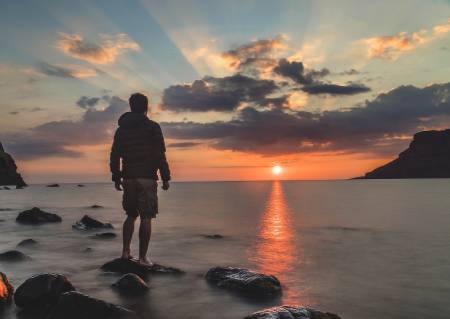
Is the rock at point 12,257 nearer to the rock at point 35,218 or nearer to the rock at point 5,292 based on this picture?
the rock at point 5,292

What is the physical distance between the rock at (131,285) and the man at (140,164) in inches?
45.2

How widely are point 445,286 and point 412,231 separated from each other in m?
14.7

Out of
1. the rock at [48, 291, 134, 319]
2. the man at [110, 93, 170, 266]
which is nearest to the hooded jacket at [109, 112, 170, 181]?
the man at [110, 93, 170, 266]

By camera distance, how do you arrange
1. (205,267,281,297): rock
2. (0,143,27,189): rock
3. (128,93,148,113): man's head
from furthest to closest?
(0,143,27,189): rock, (128,93,148,113): man's head, (205,267,281,297): rock

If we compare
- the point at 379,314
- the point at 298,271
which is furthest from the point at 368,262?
the point at 379,314

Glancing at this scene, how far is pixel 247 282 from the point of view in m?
7.79

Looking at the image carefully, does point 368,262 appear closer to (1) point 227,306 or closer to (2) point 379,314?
(2) point 379,314

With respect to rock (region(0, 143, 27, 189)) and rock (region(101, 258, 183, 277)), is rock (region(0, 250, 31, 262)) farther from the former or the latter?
rock (region(0, 143, 27, 189))

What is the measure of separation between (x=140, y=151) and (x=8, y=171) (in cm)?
17912

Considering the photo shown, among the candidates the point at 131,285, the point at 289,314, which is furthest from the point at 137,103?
the point at 289,314

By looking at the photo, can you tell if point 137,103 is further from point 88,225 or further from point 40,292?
point 88,225

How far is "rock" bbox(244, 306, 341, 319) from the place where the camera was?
5.38m

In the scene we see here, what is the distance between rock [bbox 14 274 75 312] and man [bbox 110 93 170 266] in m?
2.30

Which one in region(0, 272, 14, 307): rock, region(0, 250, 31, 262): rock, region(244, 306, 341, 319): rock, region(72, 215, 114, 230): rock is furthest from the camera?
region(72, 215, 114, 230): rock
